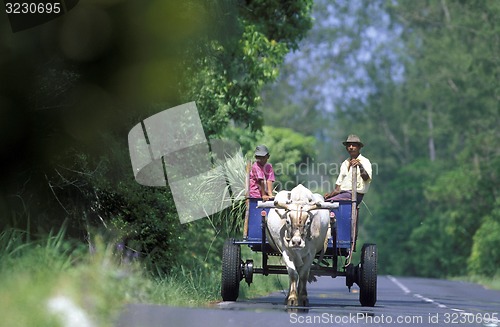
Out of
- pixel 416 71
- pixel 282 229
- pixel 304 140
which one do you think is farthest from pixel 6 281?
pixel 416 71

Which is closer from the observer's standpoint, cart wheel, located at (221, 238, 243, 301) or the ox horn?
the ox horn

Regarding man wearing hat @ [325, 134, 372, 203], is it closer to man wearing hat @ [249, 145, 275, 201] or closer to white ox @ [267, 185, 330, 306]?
white ox @ [267, 185, 330, 306]

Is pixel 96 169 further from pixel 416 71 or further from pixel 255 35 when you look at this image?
pixel 416 71

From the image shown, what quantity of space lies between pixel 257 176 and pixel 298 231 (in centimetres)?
200

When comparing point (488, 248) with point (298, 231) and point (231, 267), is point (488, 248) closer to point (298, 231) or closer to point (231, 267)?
point (231, 267)

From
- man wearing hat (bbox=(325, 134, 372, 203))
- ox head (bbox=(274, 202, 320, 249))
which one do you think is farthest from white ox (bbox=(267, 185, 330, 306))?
man wearing hat (bbox=(325, 134, 372, 203))

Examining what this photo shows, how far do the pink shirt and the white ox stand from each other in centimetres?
99

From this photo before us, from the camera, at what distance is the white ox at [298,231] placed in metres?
18.3

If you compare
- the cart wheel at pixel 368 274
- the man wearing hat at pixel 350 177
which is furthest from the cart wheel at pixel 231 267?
the cart wheel at pixel 368 274

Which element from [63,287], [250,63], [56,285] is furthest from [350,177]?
[250,63]

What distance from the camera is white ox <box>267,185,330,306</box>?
60.1ft

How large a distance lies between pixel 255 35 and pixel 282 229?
1175 centimetres

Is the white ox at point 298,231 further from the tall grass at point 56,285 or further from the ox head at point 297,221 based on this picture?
the tall grass at point 56,285

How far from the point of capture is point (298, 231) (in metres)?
18.3
